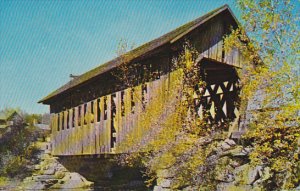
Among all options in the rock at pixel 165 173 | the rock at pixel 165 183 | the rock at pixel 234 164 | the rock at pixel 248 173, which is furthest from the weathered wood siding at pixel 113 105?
the rock at pixel 248 173

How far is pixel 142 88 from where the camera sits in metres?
11.4

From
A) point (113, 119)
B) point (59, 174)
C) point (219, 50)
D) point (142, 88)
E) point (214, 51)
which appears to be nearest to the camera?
point (214, 51)

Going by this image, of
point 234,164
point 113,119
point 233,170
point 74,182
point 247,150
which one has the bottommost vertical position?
point 74,182

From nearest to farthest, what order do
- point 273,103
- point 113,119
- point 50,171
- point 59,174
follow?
1. point 273,103
2. point 113,119
3. point 59,174
4. point 50,171

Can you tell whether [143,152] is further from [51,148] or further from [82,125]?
[51,148]

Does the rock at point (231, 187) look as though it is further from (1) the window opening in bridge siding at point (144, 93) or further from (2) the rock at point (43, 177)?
(2) the rock at point (43, 177)

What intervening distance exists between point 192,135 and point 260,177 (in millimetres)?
2116

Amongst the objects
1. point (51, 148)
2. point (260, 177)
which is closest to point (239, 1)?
point (260, 177)

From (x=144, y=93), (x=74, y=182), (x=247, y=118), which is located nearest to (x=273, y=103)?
(x=247, y=118)

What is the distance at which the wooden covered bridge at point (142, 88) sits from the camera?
35.2 feet

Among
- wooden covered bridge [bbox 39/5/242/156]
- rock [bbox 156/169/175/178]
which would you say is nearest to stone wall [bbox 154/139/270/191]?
rock [bbox 156/169/175/178]

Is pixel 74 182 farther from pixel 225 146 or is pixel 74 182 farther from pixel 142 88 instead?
pixel 225 146

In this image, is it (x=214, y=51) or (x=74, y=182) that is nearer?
(x=214, y=51)

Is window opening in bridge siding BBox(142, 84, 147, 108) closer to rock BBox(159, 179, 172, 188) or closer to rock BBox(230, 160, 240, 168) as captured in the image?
rock BBox(159, 179, 172, 188)
